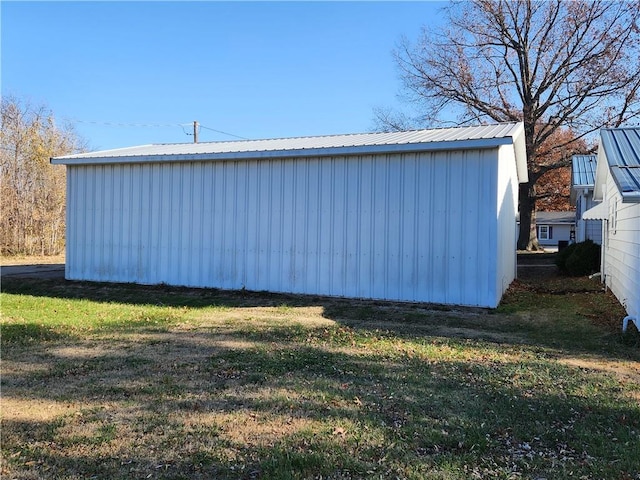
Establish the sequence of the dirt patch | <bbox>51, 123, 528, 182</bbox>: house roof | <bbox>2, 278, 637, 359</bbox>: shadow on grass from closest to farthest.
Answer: the dirt patch → <bbox>2, 278, 637, 359</bbox>: shadow on grass → <bbox>51, 123, 528, 182</bbox>: house roof

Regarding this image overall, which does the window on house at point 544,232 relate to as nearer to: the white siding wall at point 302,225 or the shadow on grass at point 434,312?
the shadow on grass at point 434,312

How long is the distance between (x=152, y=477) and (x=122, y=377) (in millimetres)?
1989

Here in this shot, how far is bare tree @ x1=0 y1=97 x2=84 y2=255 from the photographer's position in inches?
808

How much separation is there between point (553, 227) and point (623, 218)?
39.3 m

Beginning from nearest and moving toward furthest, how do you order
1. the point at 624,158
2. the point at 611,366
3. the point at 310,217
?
the point at 611,366
the point at 624,158
the point at 310,217

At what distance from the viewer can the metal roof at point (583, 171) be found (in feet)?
60.4

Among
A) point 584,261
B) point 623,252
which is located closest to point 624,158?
point 623,252

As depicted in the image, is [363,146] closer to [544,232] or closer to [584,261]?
[584,261]

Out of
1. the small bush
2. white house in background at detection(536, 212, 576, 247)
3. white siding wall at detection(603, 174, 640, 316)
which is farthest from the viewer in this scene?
white house in background at detection(536, 212, 576, 247)

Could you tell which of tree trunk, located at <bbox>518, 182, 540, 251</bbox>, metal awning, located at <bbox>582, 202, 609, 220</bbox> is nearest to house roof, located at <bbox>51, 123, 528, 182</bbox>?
metal awning, located at <bbox>582, 202, 609, 220</bbox>

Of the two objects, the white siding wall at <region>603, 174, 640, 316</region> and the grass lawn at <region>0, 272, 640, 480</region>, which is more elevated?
the white siding wall at <region>603, 174, 640, 316</region>

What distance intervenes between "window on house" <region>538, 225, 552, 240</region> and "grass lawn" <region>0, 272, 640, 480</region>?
4109 centimetres

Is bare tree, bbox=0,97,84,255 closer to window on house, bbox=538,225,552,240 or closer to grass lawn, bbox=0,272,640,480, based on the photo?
grass lawn, bbox=0,272,640,480

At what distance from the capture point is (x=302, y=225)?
9867 millimetres
